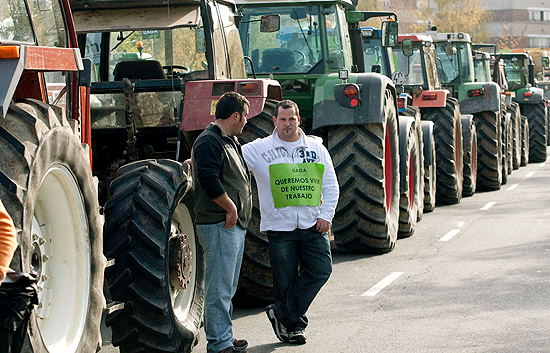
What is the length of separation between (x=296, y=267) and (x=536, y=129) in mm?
21642

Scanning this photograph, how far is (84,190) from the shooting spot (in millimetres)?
5406

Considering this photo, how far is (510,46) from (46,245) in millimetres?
96518

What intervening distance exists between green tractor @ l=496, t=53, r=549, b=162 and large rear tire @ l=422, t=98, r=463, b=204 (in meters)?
10.9

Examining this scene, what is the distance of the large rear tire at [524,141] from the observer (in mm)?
26406

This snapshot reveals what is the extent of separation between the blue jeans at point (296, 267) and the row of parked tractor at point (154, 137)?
57 centimetres

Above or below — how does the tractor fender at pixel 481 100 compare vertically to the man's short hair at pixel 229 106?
below

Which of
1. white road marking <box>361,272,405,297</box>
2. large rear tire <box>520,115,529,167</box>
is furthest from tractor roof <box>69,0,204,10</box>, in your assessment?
large rear tire <box>520,115,529,167</box>

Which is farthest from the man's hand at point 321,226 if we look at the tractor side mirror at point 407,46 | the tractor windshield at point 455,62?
the tractor windshield at point 455,62

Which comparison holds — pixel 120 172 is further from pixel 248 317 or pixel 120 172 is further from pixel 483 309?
pixel 483 309

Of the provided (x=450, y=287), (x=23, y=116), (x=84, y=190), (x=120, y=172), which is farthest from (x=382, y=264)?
(x=23, y=116)

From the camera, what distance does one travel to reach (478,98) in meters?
19.6

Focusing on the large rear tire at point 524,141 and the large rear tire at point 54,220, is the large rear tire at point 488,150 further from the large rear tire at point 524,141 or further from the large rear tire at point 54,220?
the large rear tire at point 54,220

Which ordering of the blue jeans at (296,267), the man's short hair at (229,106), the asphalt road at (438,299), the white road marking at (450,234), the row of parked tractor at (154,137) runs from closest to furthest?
the row of parked tractor at (154,137) → the man's short hair at (229,106) → the asphalt road at (438,299) → the blue jeans at (296,267) → the white road marking at (450,234)

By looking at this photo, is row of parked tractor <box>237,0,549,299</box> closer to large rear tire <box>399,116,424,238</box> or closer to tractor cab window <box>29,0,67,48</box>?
large rear tire <box>399,116,424,238</box>
